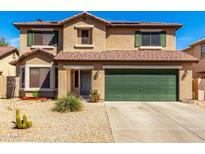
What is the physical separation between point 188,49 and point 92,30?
16.5m

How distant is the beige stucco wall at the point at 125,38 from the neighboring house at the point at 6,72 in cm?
1008

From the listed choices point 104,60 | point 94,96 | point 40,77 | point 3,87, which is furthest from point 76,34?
point 3,87

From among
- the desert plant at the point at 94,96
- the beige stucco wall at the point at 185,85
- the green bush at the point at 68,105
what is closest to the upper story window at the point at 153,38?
the beige stucco wall at the point at 185,85

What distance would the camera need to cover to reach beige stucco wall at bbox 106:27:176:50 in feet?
66.1

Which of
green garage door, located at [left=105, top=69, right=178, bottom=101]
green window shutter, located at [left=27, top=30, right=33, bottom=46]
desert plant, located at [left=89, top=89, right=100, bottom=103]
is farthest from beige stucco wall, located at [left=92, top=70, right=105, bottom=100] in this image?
green window shutter, located at [left=27, top=30, right=33, bottom=46]

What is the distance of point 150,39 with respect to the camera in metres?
20.0

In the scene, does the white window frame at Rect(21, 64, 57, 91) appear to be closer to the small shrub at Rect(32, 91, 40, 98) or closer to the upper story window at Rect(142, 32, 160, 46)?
the small shrub at Rect(32, 91, 40, 98)

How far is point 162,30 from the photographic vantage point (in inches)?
790

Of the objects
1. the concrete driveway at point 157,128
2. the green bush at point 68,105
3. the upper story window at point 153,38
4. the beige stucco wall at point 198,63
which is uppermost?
the upper story window at point 153,38

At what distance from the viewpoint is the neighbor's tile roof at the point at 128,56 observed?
17298mm

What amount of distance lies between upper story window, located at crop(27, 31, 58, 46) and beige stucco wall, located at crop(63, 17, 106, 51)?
4.52 feet

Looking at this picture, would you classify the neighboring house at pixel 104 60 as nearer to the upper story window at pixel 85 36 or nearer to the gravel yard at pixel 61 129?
the upper story window at pixel 85 36

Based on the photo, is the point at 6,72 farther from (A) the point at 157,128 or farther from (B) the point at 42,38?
(A) the point at 157,128
